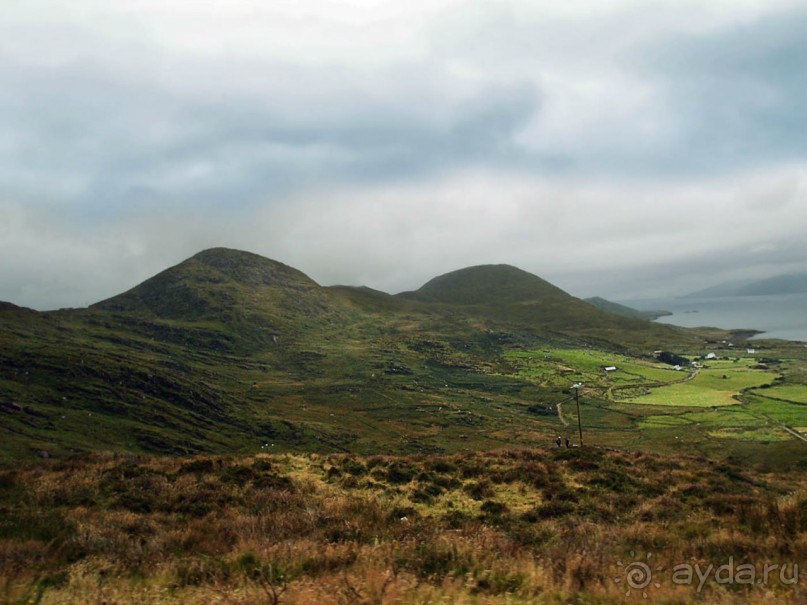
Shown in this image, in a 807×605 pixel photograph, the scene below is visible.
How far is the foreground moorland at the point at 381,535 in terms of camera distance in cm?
896

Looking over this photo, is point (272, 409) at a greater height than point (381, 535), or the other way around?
point (381, 535)

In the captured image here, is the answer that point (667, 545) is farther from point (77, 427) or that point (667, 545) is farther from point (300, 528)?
point (77, 427)

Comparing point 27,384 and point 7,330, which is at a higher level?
point 7,330

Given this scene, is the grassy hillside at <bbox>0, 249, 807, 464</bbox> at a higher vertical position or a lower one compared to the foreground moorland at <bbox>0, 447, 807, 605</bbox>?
lower

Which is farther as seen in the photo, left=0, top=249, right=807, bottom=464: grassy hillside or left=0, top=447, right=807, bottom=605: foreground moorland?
left=0, top=249, right=807, bottom=464: grassy hillside

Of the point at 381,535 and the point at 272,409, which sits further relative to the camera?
the point at 272,409

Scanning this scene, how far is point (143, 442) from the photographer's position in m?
80.6

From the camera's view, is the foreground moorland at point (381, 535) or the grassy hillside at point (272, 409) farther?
the grassy hillside at point (272, 409)

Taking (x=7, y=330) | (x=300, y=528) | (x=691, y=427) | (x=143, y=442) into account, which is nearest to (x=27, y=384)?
(x=143, y=442)

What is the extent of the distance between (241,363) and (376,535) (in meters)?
196

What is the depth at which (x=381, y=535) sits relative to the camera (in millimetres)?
13320

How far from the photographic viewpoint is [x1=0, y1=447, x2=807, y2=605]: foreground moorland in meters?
8.96

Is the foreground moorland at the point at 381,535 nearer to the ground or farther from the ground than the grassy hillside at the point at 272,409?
farther from the ground

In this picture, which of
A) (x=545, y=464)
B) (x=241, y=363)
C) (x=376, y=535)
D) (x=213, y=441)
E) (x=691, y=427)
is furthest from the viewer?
(x=241, y=363)
